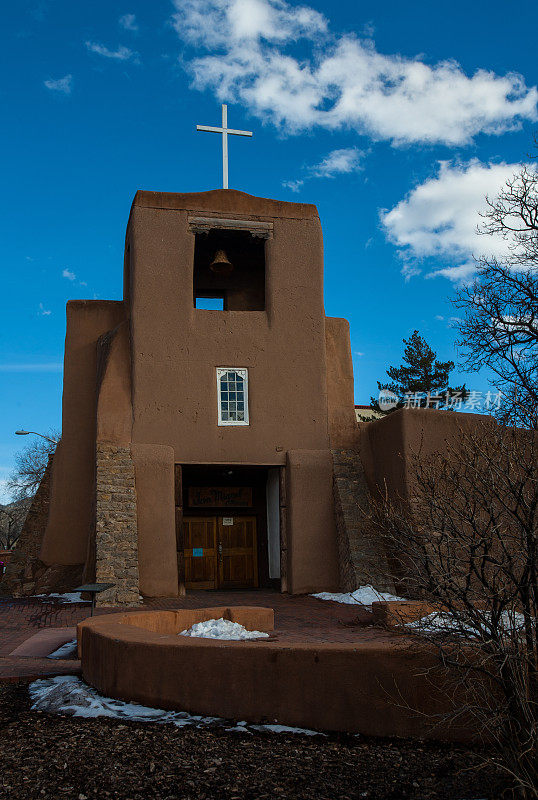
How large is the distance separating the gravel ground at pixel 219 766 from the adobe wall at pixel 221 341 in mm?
10042

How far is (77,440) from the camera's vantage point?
1652 cm

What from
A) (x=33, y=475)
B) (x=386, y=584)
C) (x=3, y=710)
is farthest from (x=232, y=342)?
(x=33, y=475)

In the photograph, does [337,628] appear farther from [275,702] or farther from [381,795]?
[381,795]

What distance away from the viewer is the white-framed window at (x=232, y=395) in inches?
618

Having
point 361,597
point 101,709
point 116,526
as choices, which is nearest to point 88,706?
point 101,709

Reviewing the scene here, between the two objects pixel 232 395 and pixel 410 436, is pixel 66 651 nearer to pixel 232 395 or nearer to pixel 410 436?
pixel 232 395

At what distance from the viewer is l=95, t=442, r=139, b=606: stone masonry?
13.0 m

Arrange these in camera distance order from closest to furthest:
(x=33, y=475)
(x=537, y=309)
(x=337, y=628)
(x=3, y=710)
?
(x=3, y=710), (x=337, y=628), (x=537, y=309), (x=33, y=475)

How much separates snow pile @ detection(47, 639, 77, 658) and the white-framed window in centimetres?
701

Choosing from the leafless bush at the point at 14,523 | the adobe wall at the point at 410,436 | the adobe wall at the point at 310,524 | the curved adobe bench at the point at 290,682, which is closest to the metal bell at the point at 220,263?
the adobe wall at the point at 310,524

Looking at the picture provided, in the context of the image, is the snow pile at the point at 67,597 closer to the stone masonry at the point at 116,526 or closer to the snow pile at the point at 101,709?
the stone masonry at the point at 116,526

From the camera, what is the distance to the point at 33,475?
151 feet

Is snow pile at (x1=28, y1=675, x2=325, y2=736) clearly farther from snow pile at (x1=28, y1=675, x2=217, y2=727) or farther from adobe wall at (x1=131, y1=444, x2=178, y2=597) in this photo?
adobe wall at (x1=131, y1=444, x2=178, y2=597)

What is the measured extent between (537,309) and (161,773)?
51.0 ft
